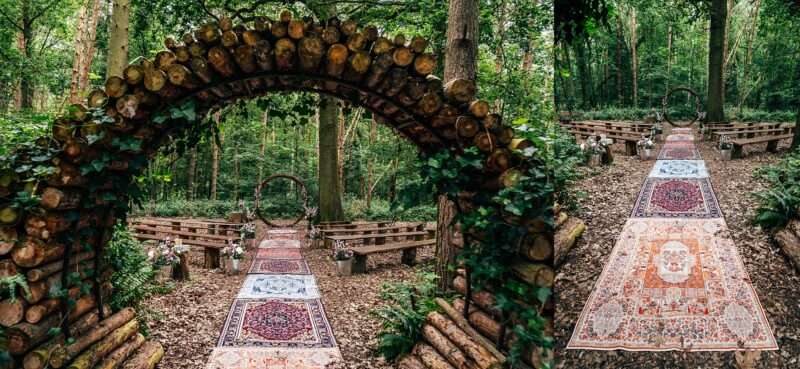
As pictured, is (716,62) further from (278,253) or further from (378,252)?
(278,253)

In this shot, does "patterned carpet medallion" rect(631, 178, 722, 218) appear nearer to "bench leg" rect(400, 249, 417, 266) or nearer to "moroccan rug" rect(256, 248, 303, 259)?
"bench leg" rect(400, 249, 417, 266)

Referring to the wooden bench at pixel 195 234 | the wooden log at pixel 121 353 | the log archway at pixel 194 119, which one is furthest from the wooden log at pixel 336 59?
the wooden bench at pixel 195 234

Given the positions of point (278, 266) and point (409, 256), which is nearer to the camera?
point (278, 266)

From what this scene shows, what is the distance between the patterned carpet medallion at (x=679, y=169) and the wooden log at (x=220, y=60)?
260 centimetres

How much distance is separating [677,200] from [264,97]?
161 inches

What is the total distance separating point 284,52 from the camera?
2.85 meters

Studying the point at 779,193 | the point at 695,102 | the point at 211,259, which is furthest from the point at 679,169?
the point at 211,259

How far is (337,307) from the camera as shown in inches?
237

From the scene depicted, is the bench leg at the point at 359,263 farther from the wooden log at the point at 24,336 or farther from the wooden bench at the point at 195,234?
the wooden log at the point at 24,336

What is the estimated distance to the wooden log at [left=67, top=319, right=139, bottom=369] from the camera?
319 cm

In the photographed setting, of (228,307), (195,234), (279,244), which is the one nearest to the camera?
(228,307)

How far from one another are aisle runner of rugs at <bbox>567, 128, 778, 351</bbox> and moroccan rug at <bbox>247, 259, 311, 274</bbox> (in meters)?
5.88

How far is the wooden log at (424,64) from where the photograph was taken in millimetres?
2895

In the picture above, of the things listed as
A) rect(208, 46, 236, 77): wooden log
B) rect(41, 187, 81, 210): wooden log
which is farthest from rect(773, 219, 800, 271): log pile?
rect(41, 187, 81, 210): wooden log
